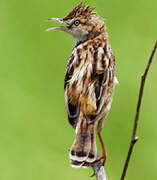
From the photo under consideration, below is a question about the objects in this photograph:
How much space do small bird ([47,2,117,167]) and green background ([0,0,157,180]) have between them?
2.79 meters

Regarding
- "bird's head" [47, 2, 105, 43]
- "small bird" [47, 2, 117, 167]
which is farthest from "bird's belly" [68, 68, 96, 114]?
"bird's head" [47, 2, 105, 43]

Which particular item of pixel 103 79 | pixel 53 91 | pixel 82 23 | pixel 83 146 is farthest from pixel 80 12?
pixel 53 91

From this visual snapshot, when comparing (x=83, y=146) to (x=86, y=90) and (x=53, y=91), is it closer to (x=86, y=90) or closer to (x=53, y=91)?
(x=86, y=90)

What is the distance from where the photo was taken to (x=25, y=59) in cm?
1037

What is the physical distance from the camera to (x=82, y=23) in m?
6.49

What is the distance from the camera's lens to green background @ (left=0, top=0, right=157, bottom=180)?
358 inches

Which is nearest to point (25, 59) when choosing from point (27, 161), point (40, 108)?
point (40, 108)

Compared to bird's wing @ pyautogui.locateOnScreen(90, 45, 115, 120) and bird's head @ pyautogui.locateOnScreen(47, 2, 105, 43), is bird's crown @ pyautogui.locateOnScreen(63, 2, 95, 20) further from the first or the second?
bird's wing @ pyautogui.locateOnScreen(90, 45, 115, 120)

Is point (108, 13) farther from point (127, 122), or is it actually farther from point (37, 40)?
point (127, 122)

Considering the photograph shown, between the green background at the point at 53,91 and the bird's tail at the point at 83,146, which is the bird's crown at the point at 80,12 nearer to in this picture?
the bird's tail at the point at 83,146

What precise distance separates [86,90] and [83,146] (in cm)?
57

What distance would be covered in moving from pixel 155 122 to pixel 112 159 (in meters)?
1.10

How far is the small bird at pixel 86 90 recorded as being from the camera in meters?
5.71

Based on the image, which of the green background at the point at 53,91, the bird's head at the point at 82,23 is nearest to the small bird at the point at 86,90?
the bird's head at the point at 82,23
